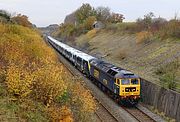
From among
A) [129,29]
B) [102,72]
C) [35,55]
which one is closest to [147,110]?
[102,72]

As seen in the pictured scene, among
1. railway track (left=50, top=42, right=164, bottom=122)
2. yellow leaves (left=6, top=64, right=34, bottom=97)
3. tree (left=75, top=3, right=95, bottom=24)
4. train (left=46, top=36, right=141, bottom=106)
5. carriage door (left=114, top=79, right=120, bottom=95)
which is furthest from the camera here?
tree (left=75, top=3, right=95, bottom=24)

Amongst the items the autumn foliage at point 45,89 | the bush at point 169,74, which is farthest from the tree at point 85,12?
the autumn foliage at point 45,89

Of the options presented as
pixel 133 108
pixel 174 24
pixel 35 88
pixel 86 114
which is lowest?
pixel 133 108

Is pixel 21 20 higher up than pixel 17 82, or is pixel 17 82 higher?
pixel 21 20

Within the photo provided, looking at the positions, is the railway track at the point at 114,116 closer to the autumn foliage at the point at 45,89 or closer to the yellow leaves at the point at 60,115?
the autumn foliage at the point at 45,89

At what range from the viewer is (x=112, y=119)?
24.2 meters

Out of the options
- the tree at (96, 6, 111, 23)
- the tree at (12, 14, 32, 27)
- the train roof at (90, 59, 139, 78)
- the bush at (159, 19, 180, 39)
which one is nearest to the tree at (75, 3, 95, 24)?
the tree at (96, 6, 111, 23)

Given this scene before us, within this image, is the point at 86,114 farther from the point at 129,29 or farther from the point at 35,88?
the point at 129,29

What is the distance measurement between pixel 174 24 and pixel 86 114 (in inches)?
1222

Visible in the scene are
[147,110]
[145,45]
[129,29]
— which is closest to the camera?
[147,110]

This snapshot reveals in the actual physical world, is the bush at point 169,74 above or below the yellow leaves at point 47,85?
below

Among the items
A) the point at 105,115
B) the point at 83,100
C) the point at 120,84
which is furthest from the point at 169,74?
the point at 83,100

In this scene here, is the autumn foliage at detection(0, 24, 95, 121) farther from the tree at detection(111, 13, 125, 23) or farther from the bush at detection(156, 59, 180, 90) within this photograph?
the tree at detection(111, 13, 125, 23)

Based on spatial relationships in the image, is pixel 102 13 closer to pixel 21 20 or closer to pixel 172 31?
pixel 21 20
